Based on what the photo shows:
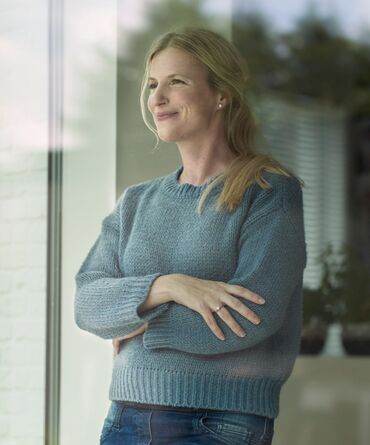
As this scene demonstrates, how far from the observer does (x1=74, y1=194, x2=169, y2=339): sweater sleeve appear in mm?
1877

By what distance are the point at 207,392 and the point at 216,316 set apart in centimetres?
14

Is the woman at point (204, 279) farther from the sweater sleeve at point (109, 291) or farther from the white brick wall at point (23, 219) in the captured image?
the white brick wall at point (23, 219)

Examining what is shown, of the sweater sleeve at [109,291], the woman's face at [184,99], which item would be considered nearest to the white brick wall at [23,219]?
the sweater sleeve at [109,291]

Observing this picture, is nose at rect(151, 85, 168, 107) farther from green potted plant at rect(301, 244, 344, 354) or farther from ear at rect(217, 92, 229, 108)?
green potted plant at rect(301, 244, 344, 354)

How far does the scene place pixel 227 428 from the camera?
1.80m

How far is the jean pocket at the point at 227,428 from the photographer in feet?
5.88

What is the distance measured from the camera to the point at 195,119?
1.92 m

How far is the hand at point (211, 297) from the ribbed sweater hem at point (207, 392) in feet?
0.31

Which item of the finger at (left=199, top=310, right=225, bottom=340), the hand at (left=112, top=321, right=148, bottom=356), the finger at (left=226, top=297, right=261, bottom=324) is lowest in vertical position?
the hand at (left=112, top=321, right=148, bottom=356)

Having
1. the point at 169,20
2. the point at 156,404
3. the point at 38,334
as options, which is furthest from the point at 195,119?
the point at 38,334

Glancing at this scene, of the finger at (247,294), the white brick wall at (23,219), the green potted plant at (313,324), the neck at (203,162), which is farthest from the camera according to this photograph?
the white brick wall at (23,219)

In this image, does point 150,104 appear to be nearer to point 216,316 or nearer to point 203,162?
point 203,162

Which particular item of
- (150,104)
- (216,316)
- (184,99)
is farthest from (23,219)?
(216,316)

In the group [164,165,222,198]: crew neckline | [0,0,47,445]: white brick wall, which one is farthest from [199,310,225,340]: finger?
[0,0,47,445]: white brick wall
